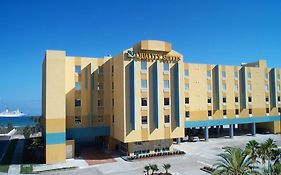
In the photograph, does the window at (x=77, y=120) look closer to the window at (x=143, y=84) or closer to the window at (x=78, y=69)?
the window at (x=78, y=69)

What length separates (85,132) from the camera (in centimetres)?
4847

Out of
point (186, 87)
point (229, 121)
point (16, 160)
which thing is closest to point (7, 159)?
point (16, 160)

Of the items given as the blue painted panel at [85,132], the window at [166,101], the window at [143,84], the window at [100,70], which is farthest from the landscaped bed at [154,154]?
the window at [100,70]

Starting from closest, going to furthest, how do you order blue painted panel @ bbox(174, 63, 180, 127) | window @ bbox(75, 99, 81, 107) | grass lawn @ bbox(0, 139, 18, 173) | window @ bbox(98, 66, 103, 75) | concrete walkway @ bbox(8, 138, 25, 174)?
concrete walkway @ bbox(8, 138, 25, 174) < grass lawn @ bbox(0, 139, 18, 173) < blue painted panel @ bbox(174, 63, 180, 127) < window @ bbox(75, 99, 81, 107) < window @ bbox(98, 66, 103, 75)

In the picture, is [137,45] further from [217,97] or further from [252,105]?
[252,105]

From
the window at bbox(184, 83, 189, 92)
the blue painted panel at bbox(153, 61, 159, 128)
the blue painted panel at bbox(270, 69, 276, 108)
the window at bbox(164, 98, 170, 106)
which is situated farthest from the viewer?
the blue painted panel at bbox(270, 69, 276, 108)

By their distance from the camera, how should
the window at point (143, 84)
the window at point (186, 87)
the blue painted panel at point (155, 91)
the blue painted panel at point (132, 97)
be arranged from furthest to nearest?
the window at point (186, 87) < the blue painted panel at point (155, 91) < the window at point (143, 84) < the blue painted panel at point (132, 97)

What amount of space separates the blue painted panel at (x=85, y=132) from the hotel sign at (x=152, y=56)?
52.4 feet

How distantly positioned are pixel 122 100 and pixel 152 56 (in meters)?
9.68

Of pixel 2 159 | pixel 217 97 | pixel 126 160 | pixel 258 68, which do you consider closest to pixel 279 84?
pixel 258 68

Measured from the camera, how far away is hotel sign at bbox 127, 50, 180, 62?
44344mm

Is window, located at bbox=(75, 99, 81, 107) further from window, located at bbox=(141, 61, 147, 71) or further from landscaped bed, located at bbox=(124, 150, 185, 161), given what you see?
window, located at bbox=(141, 61, 147, 71)

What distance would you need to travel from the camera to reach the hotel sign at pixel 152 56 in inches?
1746

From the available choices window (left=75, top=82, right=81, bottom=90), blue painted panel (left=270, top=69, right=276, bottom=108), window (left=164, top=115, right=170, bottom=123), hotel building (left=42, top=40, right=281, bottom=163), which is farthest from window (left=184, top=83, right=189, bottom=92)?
blue painted panel (left=270, top=69, right=276, bottom=108)
